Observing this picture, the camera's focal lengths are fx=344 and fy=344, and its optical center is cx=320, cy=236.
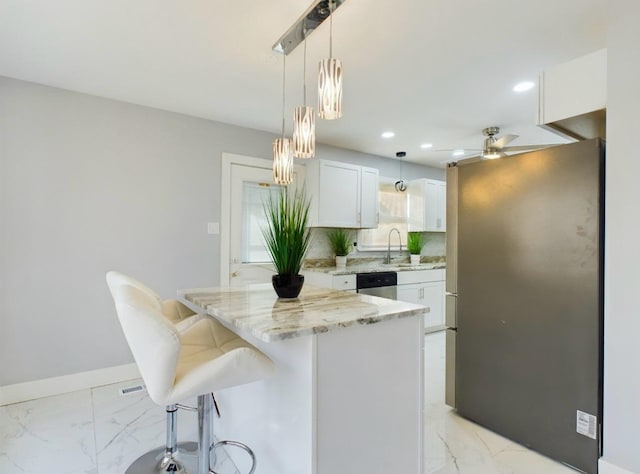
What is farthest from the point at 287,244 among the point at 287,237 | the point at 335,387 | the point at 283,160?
the point at 335,387

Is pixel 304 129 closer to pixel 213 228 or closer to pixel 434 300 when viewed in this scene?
pixel 213 228

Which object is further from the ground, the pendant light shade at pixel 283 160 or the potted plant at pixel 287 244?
the pendant light shade at pixel 283 160

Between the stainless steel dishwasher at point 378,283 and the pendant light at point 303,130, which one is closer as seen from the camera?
the pendant light at point 303,130

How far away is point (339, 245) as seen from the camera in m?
4.34

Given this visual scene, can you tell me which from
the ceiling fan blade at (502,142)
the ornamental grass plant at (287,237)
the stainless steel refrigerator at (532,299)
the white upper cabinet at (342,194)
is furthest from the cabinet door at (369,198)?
the ornamental grass plant at (287,237)

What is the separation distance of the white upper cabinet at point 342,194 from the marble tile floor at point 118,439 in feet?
6.92

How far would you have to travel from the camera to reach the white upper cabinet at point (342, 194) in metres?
3.93

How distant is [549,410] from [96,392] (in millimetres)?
3148

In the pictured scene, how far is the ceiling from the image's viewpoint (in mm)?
1773

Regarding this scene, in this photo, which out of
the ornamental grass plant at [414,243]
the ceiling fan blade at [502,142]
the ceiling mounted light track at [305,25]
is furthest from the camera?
the ornamental grass plant at [414,243]

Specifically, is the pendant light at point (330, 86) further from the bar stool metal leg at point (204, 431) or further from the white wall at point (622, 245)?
the bar stool metal leg at point (204, 431)

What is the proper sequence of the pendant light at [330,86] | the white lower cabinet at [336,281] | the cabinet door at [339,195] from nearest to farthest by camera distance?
1. the pendant light at [330,86]
2. the white lower cabinet at [336,281]
3. the cabinet door at [339,195]

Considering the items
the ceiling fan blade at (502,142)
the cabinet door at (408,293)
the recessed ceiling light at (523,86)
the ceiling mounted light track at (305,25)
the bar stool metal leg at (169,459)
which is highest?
the recessed ceiling light at (523,86)

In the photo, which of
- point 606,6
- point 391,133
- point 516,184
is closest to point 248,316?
point 516,184
